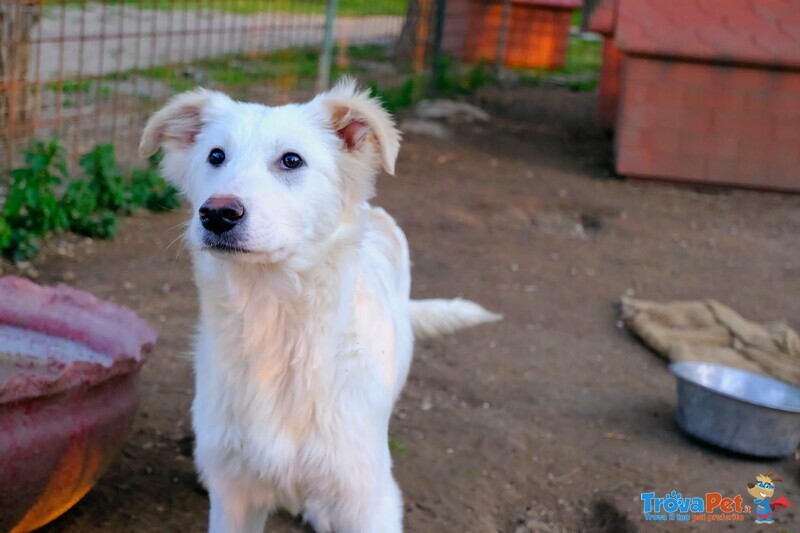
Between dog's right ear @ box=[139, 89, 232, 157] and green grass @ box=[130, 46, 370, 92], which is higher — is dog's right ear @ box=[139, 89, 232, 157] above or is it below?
above

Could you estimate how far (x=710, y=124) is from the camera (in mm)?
8422

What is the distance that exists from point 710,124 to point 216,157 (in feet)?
21.9

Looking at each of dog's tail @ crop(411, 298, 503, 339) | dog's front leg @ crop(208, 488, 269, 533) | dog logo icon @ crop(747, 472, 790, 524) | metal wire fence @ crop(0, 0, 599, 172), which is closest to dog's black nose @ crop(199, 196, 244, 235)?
dog's front leg @ crop(208, 488, 269, 533)

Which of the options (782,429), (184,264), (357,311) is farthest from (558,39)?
(357,311)

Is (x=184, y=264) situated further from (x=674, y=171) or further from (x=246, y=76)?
(x=674, y=171)

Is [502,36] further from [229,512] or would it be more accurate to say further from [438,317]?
[229,512]

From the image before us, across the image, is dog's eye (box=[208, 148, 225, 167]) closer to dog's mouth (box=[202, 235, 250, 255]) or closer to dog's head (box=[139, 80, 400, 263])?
dog's head (box=[139, 80, 400, 263])

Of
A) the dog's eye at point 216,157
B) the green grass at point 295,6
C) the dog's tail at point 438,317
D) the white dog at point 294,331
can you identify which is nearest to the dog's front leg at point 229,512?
the white dog at point 294,331

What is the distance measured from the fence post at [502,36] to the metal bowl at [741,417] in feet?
36.2

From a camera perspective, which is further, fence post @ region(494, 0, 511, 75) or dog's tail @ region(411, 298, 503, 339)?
fence post @ region(494, 0, 511, 75)

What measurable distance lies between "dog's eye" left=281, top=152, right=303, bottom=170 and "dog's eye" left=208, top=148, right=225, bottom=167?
186mm

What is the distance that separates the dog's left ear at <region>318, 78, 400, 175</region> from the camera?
2.79m

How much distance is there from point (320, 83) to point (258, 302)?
6.73m

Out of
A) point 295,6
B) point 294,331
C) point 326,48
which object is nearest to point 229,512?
point 294,331
